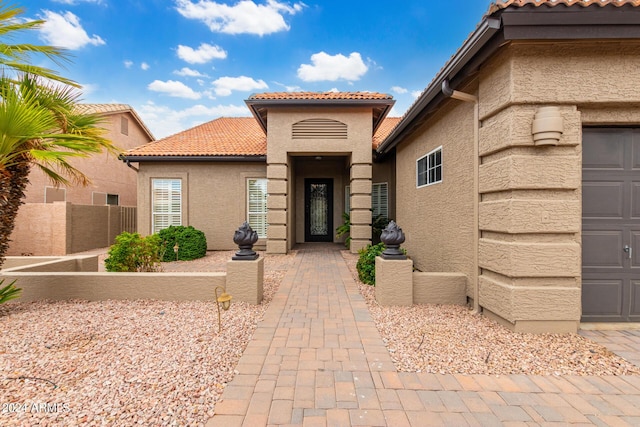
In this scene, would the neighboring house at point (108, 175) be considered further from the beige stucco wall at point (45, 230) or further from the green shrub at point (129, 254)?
the green shrub at point (129, 254)

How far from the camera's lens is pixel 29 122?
3.57m

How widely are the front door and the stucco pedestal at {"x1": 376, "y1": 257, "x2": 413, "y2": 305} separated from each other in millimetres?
7907

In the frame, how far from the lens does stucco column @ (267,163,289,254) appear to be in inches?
373

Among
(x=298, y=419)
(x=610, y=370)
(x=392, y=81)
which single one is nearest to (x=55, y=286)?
(x=298, y=419)

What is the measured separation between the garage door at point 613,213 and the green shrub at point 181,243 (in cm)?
963

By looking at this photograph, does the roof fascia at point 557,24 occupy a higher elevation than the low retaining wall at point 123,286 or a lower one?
higher

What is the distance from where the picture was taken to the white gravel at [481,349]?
9.23ft

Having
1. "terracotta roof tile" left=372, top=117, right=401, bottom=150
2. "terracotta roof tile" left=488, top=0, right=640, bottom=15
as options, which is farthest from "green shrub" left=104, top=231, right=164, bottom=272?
"terracotta roof tile" left=372, top=117, right=401, bottom=150

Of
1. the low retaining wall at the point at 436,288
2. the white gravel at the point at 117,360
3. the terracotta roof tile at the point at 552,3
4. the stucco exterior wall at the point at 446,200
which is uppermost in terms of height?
the terracotta roof tile at the point at 552,3

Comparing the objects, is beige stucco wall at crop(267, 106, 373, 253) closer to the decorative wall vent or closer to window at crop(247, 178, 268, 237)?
the decorative wall vent

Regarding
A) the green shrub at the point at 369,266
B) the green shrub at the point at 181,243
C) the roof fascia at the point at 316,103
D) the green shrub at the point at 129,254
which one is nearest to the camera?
the green shrub at the point at 129,254

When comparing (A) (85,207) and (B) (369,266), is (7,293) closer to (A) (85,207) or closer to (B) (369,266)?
(B) (369,266)

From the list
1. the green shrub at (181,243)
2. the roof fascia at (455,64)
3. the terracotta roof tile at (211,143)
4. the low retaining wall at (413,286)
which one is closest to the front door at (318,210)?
the terracotta roof tile at (211,143)

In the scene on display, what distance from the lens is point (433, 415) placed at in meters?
2.17
